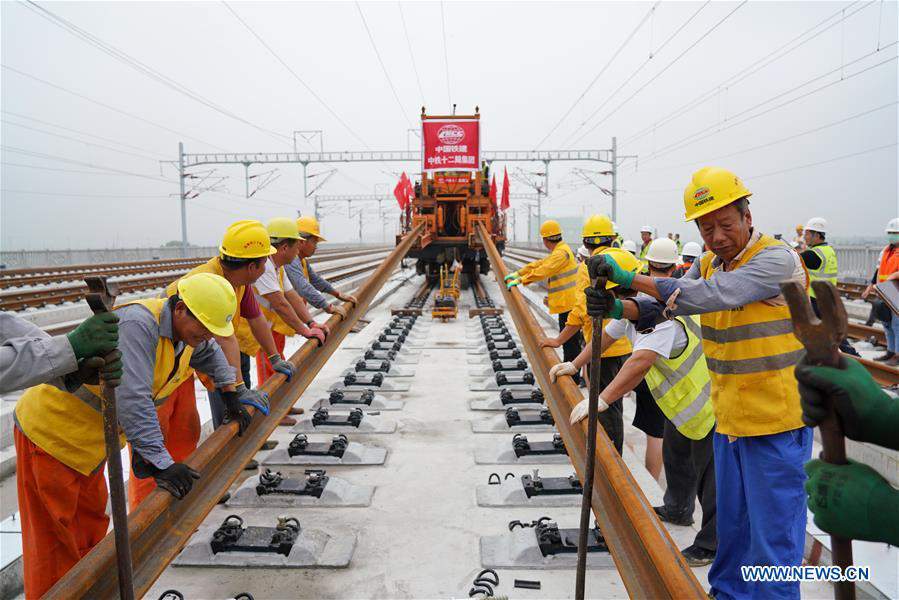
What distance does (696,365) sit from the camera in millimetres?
3590

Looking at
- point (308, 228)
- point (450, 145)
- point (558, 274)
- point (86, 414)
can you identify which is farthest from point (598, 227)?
point (450, 145)

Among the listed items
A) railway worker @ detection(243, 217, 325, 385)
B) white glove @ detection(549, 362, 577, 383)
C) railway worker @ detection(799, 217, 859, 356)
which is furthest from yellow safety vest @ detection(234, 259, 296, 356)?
railway worker @ detection(799, 217, 859, 356)

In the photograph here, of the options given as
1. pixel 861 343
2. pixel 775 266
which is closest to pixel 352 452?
pixel 775 266

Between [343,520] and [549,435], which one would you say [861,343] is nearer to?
[549,435]

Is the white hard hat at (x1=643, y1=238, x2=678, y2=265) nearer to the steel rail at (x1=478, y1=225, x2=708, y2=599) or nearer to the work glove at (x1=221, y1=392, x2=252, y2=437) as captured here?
the steel rail at (x1=478, y1=225, x2=708, y2=599)

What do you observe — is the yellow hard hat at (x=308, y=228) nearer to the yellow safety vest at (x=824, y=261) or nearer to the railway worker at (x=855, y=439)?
the railway worker at (x=855, y=439)

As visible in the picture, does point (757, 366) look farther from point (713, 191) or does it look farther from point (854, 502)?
point (854, 502)

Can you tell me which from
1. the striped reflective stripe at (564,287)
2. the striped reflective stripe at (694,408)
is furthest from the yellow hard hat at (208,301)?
the striped reflective stripe at (564,287)

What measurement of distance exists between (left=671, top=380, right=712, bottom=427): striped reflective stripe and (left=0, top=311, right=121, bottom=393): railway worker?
3.02 meters

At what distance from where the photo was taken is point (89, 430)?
2.70 meters

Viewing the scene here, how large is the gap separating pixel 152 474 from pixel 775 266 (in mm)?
2837

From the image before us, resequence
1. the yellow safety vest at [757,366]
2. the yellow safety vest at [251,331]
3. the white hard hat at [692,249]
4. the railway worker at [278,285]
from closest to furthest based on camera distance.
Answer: the yellow safety vest at [757,366] < the yellow safety vest at [251,331] < the railway worker at [278,285] < the white hard hat at [692,249]

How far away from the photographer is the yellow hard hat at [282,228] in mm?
5246

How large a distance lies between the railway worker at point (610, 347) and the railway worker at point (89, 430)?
2334 millimetres
